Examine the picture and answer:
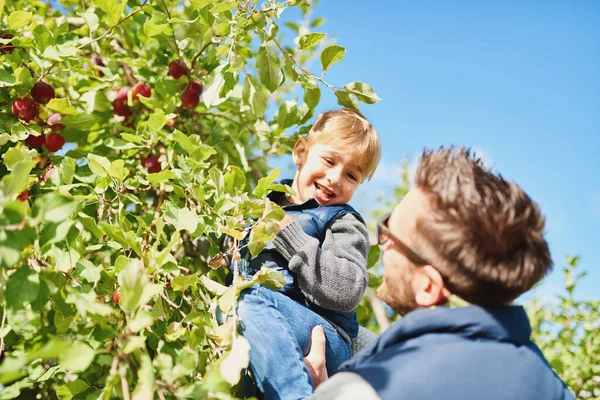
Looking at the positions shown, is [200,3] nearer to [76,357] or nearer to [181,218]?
[181,218]

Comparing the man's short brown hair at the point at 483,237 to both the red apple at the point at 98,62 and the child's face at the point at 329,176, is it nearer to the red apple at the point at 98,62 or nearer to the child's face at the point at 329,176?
the child's face at the point at 329,176

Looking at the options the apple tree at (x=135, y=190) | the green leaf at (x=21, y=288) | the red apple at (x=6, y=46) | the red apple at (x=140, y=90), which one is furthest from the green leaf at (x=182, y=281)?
the red apple at (x=140, y=90)

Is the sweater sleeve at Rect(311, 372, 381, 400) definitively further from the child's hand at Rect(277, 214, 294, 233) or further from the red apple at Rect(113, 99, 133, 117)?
the red apple at Rect(113, 99, 133, 117)

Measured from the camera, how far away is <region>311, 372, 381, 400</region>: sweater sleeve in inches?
38.3

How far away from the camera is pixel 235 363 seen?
3.36 ft

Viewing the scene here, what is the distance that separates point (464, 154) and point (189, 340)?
74cm

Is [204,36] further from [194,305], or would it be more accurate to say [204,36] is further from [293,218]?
[194,305]

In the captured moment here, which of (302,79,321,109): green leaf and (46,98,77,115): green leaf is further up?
(302,79,321,109): green leaf

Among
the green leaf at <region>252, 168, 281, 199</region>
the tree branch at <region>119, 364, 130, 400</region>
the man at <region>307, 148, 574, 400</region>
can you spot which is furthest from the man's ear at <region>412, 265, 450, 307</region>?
the tree branch at <region>119, 364, 130, 400</region>

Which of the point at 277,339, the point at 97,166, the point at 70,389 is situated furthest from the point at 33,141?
the point at 277,339

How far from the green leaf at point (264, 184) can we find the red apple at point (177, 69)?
768mm

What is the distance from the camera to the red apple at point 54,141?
69.3 inches

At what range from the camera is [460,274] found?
3.59ft

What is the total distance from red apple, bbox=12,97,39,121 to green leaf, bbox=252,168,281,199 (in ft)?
2.52
